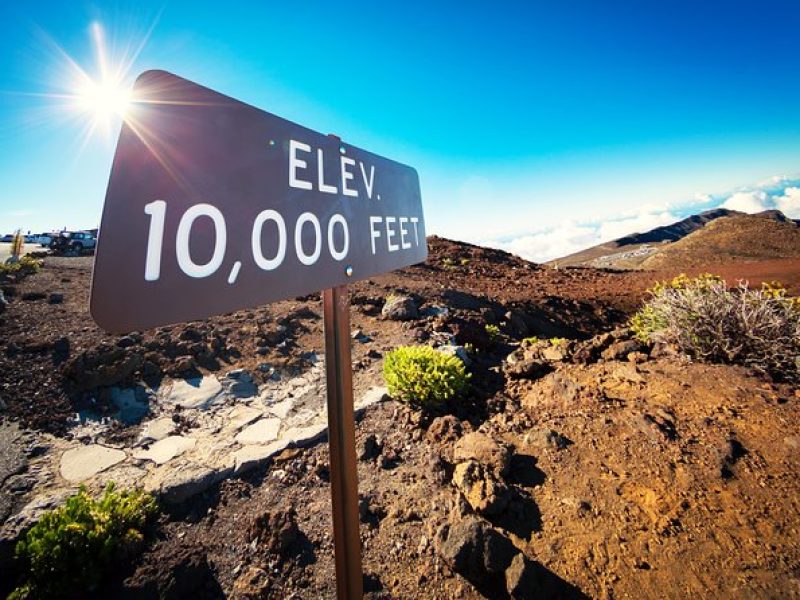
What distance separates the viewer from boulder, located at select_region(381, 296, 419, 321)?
26.5 ft

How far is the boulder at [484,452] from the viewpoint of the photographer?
3006 millimetres

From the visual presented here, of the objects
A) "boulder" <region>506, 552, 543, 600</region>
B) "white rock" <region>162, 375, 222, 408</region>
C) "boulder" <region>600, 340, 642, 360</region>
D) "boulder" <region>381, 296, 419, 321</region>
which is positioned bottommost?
"boulder" <region>506, 552, 543, 600</region>

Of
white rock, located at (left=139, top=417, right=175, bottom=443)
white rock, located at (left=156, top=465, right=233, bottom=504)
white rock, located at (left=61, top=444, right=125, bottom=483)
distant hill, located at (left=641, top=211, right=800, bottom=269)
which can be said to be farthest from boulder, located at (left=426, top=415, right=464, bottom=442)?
distant hill, located at (left=641, top=211, right=800, bottom=269)

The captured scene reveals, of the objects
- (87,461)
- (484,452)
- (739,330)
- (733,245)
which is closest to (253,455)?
(87,461)

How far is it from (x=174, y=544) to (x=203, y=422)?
6.77 ft

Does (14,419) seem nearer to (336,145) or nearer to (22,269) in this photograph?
(336,145)

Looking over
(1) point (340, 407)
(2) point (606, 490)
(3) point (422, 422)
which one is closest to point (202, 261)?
(1) point (340, 407)

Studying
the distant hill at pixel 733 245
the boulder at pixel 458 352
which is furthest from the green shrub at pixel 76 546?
the distant hill at pixel 733 245

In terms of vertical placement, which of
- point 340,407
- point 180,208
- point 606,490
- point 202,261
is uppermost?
point 180,208

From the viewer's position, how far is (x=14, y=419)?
4.47 m

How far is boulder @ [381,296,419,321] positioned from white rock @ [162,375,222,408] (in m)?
3.84

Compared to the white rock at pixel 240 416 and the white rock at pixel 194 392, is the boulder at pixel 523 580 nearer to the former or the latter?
the white rock at pixel 240 416

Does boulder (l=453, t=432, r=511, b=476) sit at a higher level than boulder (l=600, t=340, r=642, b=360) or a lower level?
lower

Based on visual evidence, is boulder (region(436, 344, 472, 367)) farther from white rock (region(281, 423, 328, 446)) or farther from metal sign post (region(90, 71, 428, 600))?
metal sign post (region(90, 71, 428, 600))
